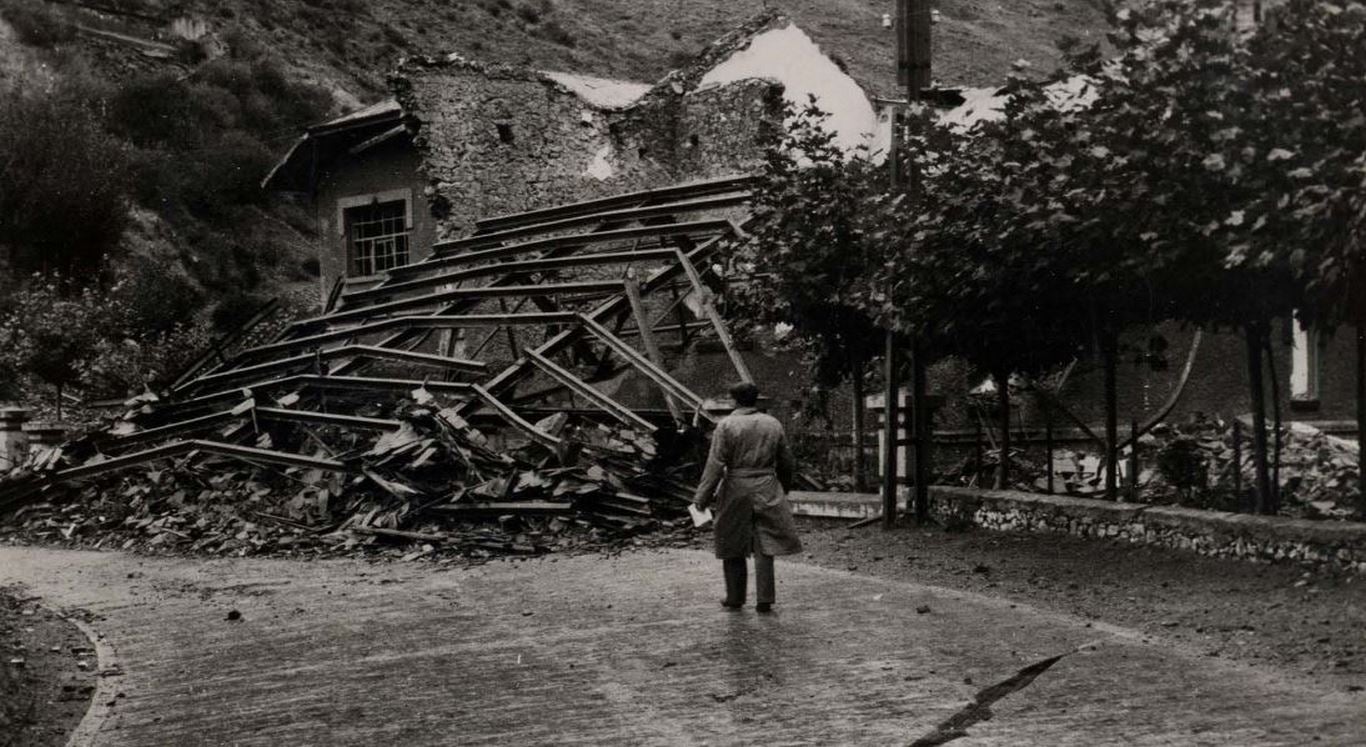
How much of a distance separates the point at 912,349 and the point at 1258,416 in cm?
395

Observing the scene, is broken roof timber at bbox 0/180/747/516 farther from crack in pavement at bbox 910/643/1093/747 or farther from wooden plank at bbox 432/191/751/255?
crack in pavement at bbox 910/643/1093/747

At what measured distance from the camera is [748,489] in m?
9.67

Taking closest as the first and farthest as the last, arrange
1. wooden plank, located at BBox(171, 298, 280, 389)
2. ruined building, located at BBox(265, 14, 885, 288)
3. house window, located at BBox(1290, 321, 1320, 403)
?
house window, located at BBox(1290, 321, 1320, 403) < wooden plank, located at BBox(171, 298, 280, 389) < ruined building, located at BBox(265, 14, 885, 288)

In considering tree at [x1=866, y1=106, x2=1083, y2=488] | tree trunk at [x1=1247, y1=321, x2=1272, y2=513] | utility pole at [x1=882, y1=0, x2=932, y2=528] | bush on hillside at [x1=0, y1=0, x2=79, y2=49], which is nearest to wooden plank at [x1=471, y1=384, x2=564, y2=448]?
utility pole at [x1=882, y1=0, x2=932, y2=528]

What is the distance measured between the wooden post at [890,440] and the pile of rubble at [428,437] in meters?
2.14

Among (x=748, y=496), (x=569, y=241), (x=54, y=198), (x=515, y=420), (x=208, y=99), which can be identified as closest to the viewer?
(x=748, y=496)

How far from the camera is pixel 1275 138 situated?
30.6 ft

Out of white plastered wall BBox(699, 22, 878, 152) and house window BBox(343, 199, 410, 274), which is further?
house window BBox(343, 199, 410, 274)

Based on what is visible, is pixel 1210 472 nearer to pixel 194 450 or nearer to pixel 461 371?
pixel 461 371

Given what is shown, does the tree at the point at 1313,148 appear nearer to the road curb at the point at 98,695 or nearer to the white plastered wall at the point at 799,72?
the road curb at the point at 98,695

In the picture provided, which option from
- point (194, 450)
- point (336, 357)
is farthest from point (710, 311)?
point (194, 450)

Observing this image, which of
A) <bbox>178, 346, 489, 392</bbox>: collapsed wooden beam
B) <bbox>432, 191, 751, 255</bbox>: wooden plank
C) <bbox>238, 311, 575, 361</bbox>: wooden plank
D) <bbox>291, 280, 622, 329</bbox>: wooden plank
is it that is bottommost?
<bbox>178, 346, 489, 392</bbox>: collapsed wooden beam

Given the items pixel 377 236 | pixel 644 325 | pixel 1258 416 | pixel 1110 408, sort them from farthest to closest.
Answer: pixel 377 236 → pixel 644 325 → pixel 1110 408 → pixel 1258 416

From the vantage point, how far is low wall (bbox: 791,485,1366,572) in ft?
31.0
